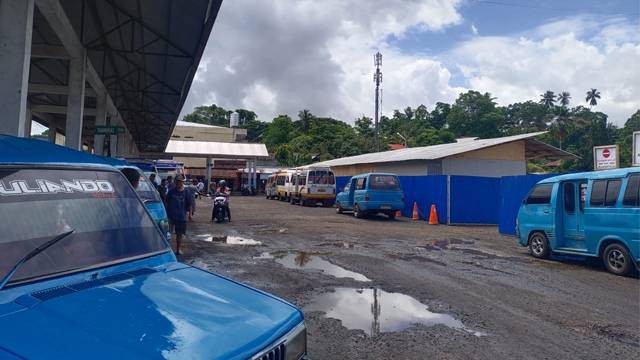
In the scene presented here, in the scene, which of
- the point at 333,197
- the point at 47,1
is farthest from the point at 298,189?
the point at 47,1

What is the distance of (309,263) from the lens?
941 centimetres

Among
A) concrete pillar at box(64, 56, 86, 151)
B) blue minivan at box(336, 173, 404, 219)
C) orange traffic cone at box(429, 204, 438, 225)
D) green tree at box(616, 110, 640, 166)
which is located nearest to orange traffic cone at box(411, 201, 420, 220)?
blue minivan at box(336, 173, 404, 219)

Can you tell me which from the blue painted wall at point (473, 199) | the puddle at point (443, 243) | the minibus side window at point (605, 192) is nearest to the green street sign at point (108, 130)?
the puddle at point (443, 243)

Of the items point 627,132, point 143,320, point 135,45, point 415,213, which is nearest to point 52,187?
point 143,320

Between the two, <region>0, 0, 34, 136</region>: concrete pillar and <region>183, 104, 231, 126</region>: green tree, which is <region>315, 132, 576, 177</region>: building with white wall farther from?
<region>183, 104, 231, 126</region>: green tree

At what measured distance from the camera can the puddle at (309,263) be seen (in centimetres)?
833

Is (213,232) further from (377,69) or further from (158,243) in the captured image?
(377,69)

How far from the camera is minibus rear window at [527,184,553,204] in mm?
10516

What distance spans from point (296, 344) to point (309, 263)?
7062 mm

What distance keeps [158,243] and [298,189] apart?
26.7 m

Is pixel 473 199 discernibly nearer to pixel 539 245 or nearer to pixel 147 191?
pixel 539 245

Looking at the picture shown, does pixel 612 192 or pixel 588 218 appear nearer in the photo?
pixel 612 192

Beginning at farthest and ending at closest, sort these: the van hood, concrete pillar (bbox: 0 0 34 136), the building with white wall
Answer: the building with white wall, concrete pillar (bbox: 0 0 34 136), the van hood

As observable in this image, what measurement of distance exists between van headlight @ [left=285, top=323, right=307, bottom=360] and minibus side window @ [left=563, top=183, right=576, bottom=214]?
30.1 feet
